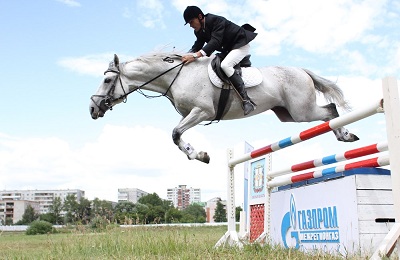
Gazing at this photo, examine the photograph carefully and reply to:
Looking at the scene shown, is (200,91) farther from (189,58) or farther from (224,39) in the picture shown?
(224,39)

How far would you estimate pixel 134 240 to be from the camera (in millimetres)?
4250

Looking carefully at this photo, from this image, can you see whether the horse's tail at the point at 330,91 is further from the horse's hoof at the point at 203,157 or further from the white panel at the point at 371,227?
the white panel at the point at 371,227

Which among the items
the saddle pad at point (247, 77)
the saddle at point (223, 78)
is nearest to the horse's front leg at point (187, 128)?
the saddle at point (223, 78)

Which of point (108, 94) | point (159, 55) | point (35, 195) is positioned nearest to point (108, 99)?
point (108, 94)

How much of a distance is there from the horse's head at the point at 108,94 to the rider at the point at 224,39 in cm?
67

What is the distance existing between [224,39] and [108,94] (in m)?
1.19

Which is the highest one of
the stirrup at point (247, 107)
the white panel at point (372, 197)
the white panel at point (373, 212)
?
the stirrup at point (247, 107)

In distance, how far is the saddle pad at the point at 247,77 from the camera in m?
4.37

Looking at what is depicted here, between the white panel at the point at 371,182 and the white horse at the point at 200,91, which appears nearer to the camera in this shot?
the white panel at the point at 371,182

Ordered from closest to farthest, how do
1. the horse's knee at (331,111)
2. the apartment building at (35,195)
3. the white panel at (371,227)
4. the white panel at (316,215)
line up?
the white panel at (371,227) < the white panel at (316,215) < the horse's knee at (331,111) < the apartment building at (35,195)

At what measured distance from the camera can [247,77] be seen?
4430 mm

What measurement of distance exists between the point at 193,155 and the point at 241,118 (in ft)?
2.45

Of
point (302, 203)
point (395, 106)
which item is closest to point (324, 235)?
point (302, 203)

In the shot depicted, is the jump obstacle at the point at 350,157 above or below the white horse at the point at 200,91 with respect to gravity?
below
